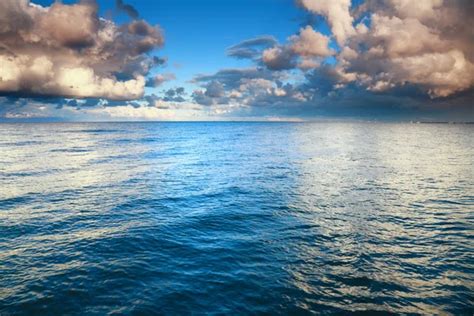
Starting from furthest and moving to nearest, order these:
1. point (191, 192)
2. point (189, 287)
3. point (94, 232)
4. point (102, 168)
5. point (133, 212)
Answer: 1. point (102, 168)
2. point (191, 192)
3. point (133, 212)
4. point (94, 232)
5. point (189, 287)

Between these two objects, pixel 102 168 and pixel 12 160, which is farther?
pixel 12 160

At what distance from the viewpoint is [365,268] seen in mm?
16328

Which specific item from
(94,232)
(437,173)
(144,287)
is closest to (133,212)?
(94,232)

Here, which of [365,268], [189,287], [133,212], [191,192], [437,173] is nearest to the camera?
[189,287]

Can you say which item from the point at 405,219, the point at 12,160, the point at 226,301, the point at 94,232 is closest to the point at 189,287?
the point at 226,301

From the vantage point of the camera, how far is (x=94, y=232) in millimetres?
21781

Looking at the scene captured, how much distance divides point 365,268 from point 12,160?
2622 inches

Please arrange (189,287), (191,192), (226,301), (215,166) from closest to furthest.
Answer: (226,301) < (189,287) < (191,192) < (215,166)

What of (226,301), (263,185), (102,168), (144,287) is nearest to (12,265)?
(144,287)

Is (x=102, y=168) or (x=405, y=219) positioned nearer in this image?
(x=405, y=219)

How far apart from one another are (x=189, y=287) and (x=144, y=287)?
7.12 ft

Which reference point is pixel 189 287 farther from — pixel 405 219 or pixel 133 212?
pixel 405 219

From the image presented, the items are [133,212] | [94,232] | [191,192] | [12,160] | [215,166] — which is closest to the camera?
[94,232]

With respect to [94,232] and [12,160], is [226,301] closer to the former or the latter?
[94,232]
